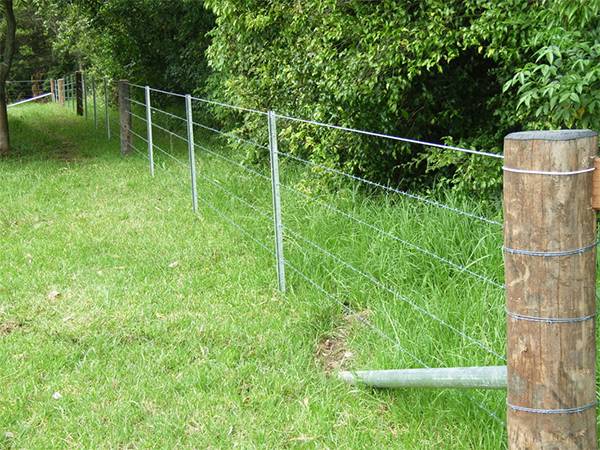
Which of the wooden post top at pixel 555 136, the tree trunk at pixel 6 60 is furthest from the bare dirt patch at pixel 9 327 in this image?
the tree trunk at pixel 6 60

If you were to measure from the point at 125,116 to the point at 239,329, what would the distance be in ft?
31.5

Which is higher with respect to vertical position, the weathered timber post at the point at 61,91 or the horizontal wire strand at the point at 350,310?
the weathered timber post at the point at 61,91

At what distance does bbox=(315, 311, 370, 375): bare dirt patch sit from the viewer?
15.0 feet

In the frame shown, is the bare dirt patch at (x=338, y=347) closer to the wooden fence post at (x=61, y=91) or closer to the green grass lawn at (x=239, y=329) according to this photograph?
the green grass lawn at (x=239, y=329)

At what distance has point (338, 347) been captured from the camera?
4805mm

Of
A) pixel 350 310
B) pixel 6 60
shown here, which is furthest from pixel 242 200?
pixel 6 60

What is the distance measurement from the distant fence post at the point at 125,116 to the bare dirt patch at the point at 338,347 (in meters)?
9.77

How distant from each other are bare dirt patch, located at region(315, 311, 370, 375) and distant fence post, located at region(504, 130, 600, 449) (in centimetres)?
196

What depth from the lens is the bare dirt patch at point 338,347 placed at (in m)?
4.57

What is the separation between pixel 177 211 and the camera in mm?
8773

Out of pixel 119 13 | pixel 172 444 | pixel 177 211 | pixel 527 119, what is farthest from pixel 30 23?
pixel 172 444

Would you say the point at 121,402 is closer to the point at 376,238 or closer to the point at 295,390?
the point at 295,390

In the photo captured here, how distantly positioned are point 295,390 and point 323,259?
177cm

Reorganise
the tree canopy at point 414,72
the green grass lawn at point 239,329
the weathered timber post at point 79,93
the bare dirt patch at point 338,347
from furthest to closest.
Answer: the weathered timber post at point 79,93 → the tree canopy at point 414,72 → the bare dirt patch at point 338,347 → the green grass lawn at point 239,329
